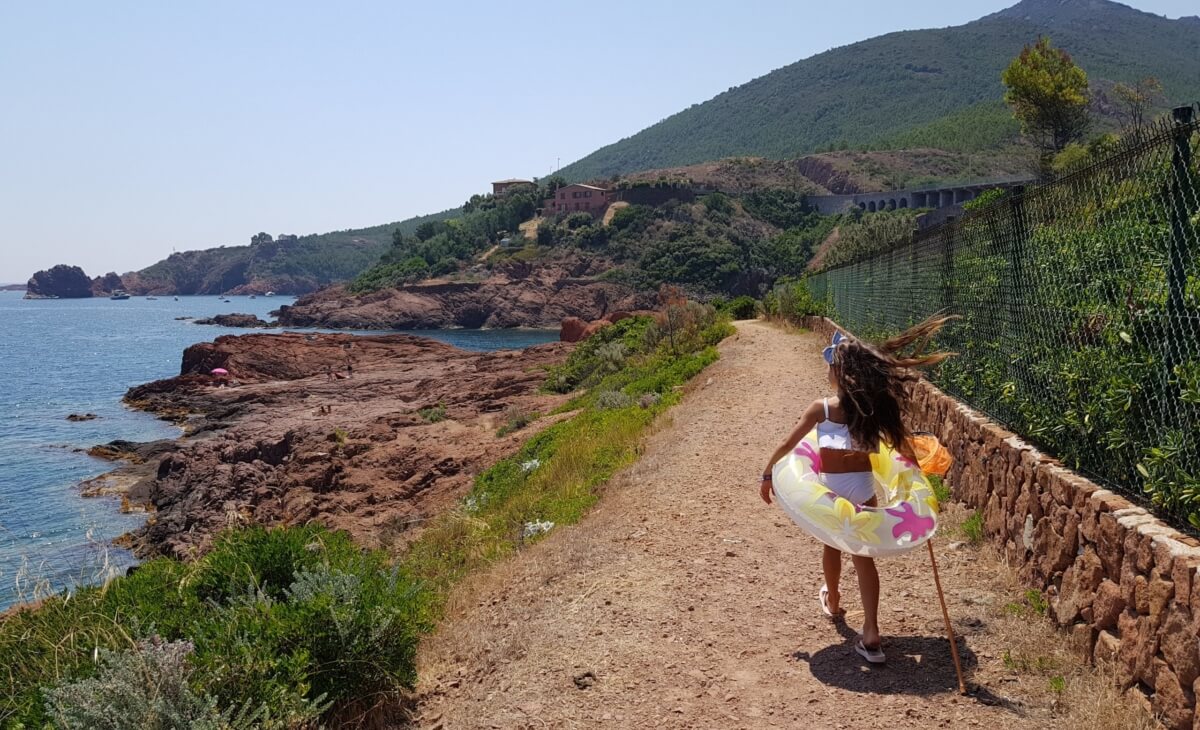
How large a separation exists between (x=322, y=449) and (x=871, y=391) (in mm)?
19998

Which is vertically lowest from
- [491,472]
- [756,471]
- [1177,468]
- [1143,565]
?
[491,472]

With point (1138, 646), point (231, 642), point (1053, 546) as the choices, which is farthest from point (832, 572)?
point (231, 642)

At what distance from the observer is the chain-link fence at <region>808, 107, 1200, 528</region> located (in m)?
4.06

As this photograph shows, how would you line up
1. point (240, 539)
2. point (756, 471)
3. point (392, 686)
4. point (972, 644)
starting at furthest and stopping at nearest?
1. point (756, 471)
2. point (240, 539)
3. point (392, 686)
4. point (972, 644)

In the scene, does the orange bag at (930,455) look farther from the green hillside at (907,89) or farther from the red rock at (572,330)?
the green hillside at (907,89)

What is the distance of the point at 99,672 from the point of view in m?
4.58

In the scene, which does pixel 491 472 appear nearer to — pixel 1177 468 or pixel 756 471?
pixel 756 471

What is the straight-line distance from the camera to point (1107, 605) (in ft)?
13.7

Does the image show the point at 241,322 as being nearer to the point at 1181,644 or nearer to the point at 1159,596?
the point at 1159,596

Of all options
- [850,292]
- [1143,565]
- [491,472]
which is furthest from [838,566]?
[850,292]

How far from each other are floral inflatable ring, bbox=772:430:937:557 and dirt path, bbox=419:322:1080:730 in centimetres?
80

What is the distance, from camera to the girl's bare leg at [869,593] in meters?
4.66

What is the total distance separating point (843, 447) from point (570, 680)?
2.11 metres

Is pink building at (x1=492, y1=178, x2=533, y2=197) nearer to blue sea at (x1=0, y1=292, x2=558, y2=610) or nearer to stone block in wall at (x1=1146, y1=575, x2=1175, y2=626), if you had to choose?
blue sea at (x1=0, y1=292, x2=558, y2=610)
